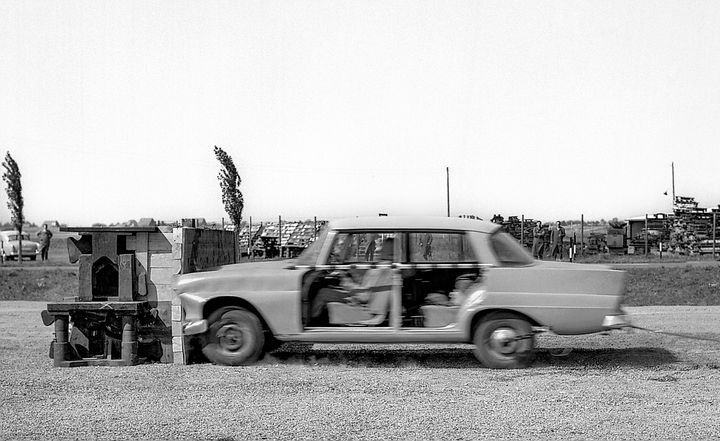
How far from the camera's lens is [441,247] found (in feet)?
33.2

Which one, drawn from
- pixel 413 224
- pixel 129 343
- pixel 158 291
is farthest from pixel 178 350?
pixel 413 224

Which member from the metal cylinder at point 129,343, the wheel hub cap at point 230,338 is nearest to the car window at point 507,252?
the wheel hub cap at point 230,338

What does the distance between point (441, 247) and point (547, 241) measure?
2688cm

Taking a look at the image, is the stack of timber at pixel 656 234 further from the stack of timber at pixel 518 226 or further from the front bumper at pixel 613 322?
the front bumper at pixel 613 322

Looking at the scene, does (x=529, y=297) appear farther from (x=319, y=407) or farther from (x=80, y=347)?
(x=80, y=347)

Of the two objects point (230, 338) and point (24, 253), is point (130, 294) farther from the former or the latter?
point (24, 253)

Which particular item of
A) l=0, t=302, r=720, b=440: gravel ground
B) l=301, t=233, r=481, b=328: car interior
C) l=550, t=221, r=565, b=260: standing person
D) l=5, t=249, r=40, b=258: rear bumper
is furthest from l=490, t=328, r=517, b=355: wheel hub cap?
l=5, t=249, r=40, b=258: rear bumper

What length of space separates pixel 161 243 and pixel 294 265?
1.72 meters

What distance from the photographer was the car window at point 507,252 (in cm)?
990

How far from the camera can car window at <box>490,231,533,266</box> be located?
9.90 meters

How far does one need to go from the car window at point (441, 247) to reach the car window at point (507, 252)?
26 centimetres

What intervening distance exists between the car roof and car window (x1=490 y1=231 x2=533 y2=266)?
0.12 m

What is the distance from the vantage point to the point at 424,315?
391 inches

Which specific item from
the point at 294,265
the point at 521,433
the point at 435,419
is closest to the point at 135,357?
the point at 294,265
